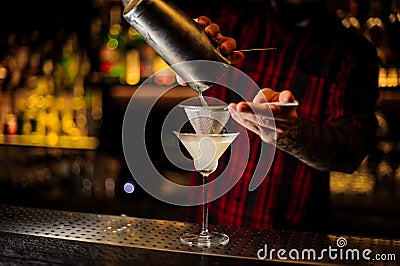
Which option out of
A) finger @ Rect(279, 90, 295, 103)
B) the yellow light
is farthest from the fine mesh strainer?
the yellow light

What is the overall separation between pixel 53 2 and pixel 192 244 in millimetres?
2897

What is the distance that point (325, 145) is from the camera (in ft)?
6.64

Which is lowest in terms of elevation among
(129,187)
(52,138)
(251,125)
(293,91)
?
(129,187)

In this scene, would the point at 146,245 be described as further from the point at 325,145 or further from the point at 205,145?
the point at 325,145

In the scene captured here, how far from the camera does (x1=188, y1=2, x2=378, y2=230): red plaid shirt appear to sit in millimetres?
2375

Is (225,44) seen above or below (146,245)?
above

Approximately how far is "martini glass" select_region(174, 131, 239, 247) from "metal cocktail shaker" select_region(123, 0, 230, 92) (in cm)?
16

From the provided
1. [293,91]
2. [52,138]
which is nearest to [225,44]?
[293,91]

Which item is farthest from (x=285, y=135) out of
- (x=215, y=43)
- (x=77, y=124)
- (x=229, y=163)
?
(x=77, y=124)

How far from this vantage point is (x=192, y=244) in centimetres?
163

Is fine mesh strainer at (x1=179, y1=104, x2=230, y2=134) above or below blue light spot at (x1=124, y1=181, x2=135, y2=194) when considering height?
above

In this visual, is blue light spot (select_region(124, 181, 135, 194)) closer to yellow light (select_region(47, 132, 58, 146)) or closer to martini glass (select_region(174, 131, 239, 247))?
yellow light (select_region(47, 132, 58, 146))

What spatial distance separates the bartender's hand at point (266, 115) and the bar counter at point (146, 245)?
0.28 meters

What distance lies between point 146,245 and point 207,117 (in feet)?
1.13
